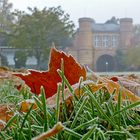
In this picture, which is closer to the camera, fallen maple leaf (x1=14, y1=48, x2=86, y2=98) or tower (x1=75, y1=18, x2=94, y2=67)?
fallen maple leaf (x1=14, y1=48, x2=86, y2=98)

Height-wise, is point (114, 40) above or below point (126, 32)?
below

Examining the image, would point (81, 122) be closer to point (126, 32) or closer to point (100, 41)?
point (126, 32)

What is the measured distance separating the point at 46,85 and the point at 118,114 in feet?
0.42

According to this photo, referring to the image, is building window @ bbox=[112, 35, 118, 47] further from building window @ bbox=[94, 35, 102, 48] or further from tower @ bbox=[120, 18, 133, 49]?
building window @ bbox=[94, 35, 102, 48]

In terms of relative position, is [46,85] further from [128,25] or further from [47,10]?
[128,25]

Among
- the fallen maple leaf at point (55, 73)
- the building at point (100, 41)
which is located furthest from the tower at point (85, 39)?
the fallen maple leaf at point (55, 73)

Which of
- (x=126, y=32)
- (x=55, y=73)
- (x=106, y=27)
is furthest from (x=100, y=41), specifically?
(x=55, y=73)

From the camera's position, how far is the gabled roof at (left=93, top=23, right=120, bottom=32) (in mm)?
28328

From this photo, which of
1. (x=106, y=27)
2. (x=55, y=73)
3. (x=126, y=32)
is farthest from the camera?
(x=106, y=27)

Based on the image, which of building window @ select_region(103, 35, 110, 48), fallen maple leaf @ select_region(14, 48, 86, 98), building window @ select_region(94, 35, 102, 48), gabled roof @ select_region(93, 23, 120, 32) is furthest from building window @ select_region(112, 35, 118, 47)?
fallen maple leaf @ select_region(14, 48, 86, 98)

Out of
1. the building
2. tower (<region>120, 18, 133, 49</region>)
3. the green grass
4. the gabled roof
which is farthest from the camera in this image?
the gabled roof

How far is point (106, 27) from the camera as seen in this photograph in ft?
93.7

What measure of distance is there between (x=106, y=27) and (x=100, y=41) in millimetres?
1239

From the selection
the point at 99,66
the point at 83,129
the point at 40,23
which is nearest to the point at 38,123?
the point at 83,129
